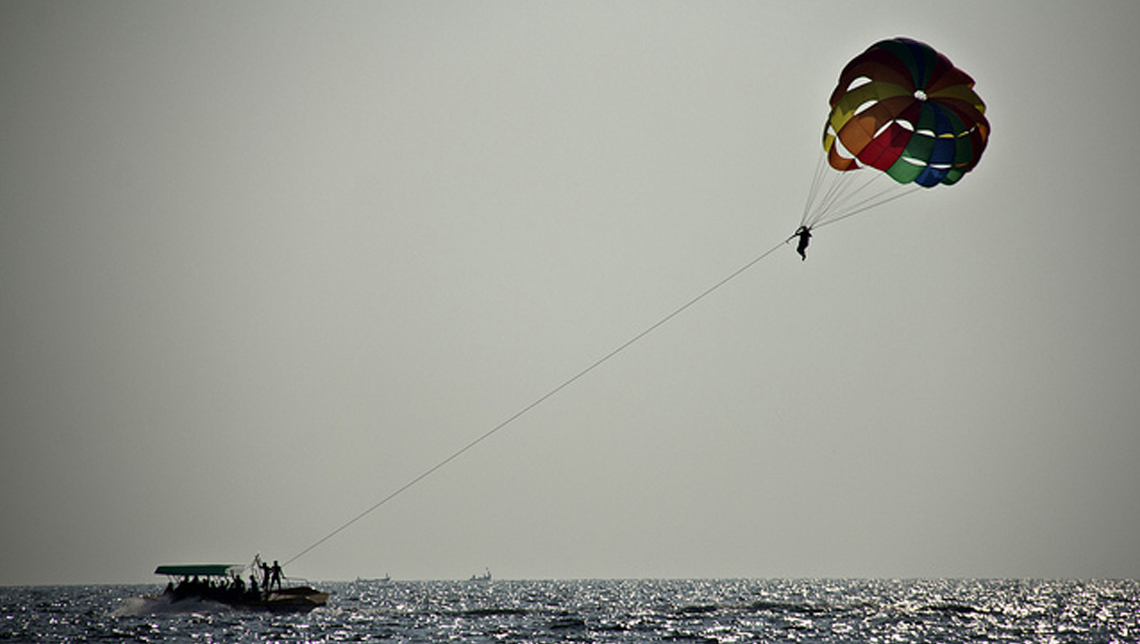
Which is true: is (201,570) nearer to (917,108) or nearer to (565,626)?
(565,626)

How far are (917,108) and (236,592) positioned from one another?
135 feet

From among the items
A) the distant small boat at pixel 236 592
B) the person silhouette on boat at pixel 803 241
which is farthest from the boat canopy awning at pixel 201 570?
the person silhouette on boat at pixel 803 241

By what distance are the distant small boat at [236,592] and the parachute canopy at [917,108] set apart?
3738 cm

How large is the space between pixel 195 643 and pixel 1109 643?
3813 cm

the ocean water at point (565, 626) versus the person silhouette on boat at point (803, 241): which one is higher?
the person silhouette on boat at point (803, 241)

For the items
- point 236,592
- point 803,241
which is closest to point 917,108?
→ point 803,241

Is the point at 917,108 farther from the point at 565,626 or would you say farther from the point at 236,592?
the point at 236,592

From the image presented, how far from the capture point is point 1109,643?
44.8 metres

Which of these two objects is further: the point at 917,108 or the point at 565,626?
the point at 565,626

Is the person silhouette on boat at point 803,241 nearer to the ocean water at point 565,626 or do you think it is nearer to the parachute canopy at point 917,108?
the parachute canopy at point 917,108

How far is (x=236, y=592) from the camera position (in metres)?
53.1

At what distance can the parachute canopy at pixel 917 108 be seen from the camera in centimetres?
2981

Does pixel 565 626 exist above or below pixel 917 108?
below

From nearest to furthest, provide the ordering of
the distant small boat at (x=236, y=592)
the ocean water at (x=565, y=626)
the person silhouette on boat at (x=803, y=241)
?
the person silhouette on boat at (x=803, y=241) < the ocean water at (x=565, y=626) < the distant small boat at (x=236, y=592)
